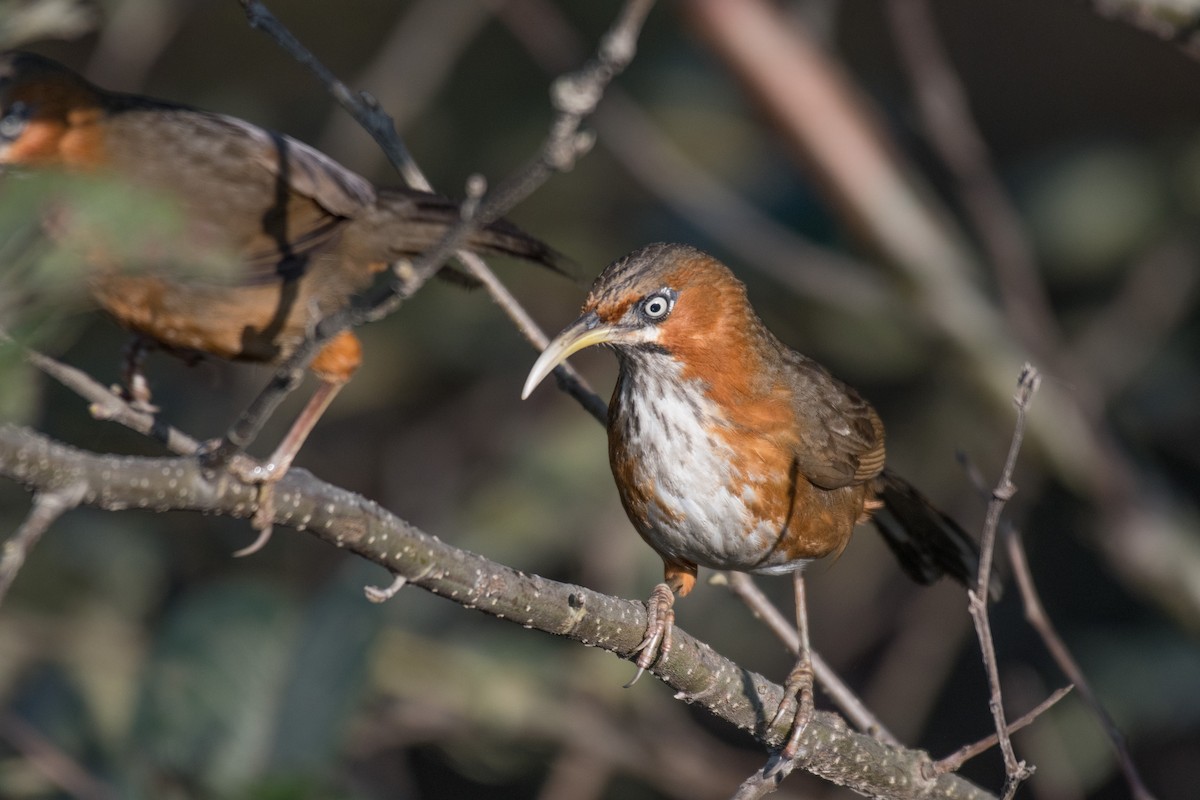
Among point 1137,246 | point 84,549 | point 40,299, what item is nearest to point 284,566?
point 84,549

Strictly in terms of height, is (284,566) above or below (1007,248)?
below

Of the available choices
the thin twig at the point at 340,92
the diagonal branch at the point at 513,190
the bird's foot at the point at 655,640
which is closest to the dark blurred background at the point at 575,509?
the thin twig at the point at 340,92

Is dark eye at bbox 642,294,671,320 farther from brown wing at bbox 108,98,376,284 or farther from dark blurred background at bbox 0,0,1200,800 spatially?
dark blurred background at bbox 0,0,1200,800

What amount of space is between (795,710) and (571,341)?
1.05 m

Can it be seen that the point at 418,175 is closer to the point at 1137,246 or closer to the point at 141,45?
the point at 141,45

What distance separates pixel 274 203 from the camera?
12.1ft

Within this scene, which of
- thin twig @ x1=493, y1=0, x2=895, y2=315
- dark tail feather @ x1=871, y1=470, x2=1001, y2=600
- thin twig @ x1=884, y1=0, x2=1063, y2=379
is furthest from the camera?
thin twig @ x1=493, y1=0, x2=895, y2=315

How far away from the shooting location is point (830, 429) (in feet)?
12.8

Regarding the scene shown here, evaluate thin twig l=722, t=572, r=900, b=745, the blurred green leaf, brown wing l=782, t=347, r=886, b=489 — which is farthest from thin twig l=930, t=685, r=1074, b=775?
the blurred green leaf

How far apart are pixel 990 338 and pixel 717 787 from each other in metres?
2.32

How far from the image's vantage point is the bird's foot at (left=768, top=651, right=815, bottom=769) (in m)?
3.01

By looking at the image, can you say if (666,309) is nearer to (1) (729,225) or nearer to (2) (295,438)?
(2) (295,438)

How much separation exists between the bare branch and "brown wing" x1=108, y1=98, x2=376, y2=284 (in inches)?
54.9

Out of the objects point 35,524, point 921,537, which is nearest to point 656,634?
point 35,524
